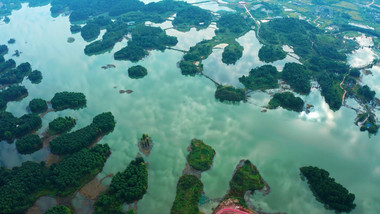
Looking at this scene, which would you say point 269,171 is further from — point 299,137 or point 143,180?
point 143,180

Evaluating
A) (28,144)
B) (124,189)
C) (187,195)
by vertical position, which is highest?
(124,189)

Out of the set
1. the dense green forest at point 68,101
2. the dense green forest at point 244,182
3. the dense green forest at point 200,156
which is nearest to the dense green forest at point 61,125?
the dense green forest at point 68,101

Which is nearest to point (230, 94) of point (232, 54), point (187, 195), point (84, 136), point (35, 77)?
point (232, 54)

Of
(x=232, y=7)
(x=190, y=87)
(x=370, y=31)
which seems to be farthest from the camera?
(x=232, y=7)

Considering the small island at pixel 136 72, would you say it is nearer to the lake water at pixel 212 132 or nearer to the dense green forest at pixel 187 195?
the lake water at pixel 212 132

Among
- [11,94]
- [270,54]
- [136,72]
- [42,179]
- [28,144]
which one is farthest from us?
[270,54]

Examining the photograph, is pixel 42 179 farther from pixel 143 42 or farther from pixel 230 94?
pixel 143 42

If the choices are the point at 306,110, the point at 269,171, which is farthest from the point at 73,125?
the point at 306,110
